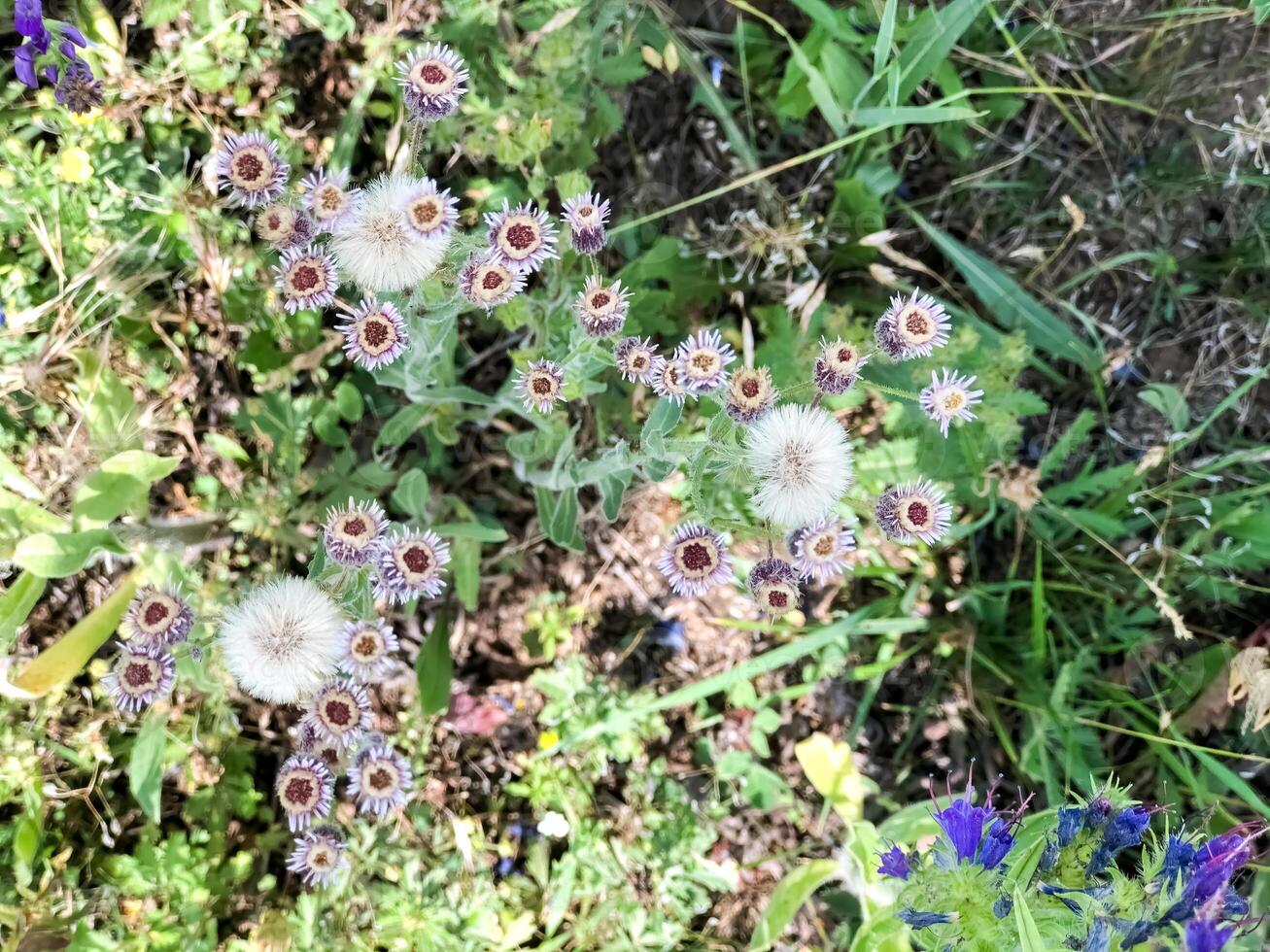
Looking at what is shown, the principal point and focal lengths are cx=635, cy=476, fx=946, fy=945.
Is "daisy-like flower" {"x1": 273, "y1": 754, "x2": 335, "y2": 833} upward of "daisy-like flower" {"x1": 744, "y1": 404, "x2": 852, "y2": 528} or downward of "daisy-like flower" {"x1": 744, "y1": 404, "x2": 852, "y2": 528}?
downward

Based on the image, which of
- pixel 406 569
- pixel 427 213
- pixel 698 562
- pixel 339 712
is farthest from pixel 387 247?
pixel 339 712

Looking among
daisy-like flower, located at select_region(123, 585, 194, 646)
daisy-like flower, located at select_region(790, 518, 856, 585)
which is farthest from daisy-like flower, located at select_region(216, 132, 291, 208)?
daisy-like flower, located at select_region(790, 518, 856, 585)

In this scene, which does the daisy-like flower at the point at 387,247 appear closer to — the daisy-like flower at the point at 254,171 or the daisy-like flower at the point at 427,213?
the daisy-like flower at the point at 427,213

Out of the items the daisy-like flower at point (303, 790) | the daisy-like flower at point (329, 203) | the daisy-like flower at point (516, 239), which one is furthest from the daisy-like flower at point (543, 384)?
the daisy-like flower at point (303, 790)

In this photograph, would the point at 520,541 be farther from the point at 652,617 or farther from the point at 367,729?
the point at 367,729

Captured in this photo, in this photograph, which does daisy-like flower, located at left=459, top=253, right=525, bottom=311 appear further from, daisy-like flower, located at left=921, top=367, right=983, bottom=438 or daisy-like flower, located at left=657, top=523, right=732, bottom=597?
daisy-like flower, located at left=921, top=367, right=983, bottom=438

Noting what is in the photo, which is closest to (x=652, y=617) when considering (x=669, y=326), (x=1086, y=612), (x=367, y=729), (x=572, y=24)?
(x=669, y=326)
